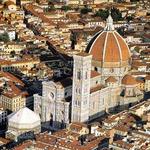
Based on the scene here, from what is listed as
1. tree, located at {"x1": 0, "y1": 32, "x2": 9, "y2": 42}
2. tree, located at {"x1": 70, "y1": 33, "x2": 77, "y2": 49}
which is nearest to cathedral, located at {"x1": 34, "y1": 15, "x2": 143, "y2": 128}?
tree, located at {"x1": 70, "y1": 33, "x2": 77, "y2": 49}

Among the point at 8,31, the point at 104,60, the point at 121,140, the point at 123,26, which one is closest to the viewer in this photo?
the point at 121,140

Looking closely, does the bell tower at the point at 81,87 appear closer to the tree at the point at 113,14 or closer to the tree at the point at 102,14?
the tree at the point at 113,14

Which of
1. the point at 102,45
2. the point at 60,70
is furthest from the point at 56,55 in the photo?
the point at 102,45

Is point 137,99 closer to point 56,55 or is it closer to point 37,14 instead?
point 56,55

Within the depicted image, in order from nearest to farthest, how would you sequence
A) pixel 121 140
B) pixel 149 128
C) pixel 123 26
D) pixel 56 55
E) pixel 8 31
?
1. pixel 121 140
2. pixel 149 128
3. pixel 56 55
4. pixel 8 31
5. pixel 123 26

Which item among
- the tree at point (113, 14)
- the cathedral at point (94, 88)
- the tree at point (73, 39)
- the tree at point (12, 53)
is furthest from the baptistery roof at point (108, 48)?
the tree at point (113, 14)

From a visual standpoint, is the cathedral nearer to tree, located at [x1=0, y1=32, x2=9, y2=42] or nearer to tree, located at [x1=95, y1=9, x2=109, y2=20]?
tree, located at [x1=0, y1=32, x2=9, y2=42]

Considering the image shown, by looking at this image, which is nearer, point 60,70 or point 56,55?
point 60,70
